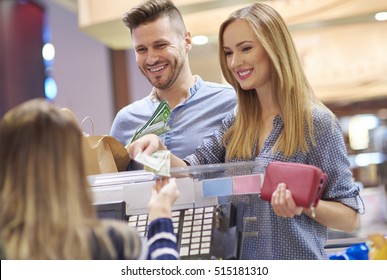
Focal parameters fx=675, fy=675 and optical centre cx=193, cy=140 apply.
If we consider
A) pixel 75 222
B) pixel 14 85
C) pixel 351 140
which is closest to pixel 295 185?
pixel 75 222

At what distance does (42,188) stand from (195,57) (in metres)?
2.52

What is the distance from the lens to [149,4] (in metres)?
2.09

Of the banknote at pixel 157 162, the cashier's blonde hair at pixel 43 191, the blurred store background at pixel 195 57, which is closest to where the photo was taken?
the cashier's blonde hair at pixel 43 191

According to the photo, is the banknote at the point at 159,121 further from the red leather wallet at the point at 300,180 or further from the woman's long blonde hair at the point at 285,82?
the red leather wallet at the point at 300,180

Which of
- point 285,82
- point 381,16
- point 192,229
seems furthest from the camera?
point 381,16

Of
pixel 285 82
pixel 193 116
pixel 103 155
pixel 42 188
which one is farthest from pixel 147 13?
pixel 42 188

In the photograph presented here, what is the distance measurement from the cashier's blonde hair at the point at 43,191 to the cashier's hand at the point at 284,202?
1.31ft

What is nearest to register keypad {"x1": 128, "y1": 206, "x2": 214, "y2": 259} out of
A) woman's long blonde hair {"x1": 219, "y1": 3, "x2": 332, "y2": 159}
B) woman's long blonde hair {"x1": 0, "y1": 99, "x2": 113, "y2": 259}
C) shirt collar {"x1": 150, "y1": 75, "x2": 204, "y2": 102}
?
woman's long blonde hair {"x1": 219, "y1": 3, "x2": 332, "y2": 159}

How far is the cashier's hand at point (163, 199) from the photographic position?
1.38 meters

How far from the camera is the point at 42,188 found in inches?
47.8

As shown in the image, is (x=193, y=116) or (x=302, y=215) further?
(x=193, y=116)

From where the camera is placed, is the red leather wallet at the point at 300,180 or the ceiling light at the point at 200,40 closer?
the red leather wallet at the point at 300,180

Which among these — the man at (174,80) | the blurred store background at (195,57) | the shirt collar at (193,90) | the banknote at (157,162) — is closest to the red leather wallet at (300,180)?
the banknote at (157,162)

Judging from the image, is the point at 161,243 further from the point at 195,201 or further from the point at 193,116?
the point at 193,116
